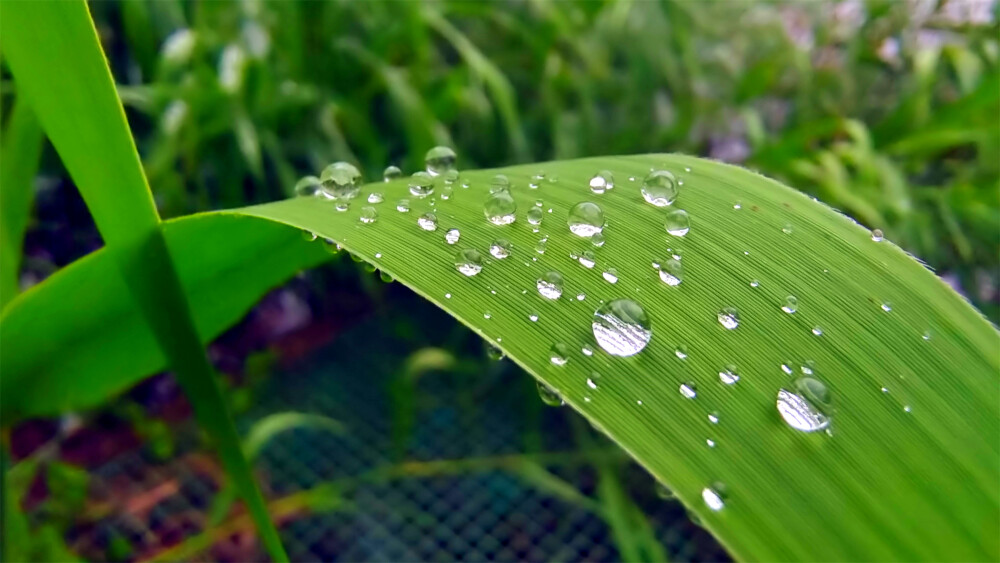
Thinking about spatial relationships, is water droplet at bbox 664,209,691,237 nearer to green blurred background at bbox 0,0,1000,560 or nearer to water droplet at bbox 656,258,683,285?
water droplet at bbox 656,258,683,285

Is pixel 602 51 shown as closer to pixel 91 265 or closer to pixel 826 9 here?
pixel 826 9

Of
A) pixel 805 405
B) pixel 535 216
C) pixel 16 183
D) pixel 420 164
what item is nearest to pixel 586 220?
pixel 535 216

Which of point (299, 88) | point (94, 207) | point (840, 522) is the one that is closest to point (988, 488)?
point (840, 522)

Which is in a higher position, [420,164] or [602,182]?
[602,182]

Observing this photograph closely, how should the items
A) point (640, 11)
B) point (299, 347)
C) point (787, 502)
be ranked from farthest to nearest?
point (640, 11) → point (299, 347) → point (787, 502)

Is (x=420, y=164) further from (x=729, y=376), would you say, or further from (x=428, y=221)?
(x=729, y=376)

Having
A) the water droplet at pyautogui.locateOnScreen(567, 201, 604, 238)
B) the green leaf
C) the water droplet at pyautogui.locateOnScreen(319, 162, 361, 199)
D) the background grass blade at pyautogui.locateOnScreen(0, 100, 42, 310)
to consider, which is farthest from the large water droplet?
the background grass blade at pyautogui.locateOnScreen(0, 100, 42, 310)

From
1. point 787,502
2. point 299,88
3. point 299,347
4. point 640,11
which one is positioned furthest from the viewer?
point 640,11
